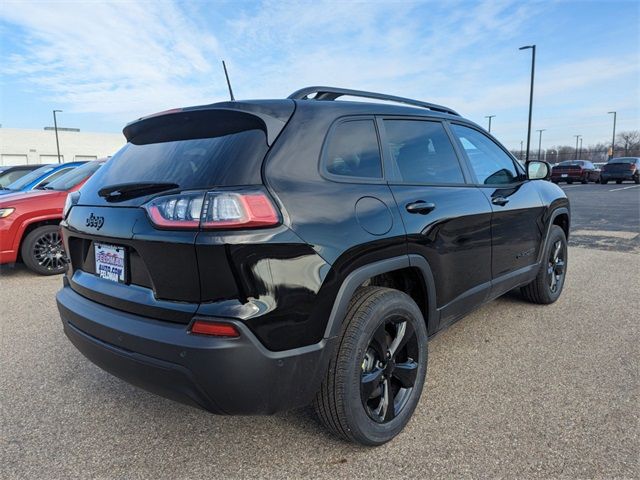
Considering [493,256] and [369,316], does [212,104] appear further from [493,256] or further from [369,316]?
[493,256]

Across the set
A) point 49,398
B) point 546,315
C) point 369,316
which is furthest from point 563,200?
point 49,398

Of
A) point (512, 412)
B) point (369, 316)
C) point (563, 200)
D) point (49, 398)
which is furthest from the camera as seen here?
point (563, 200)

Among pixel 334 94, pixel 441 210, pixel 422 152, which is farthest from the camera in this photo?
pixel 422 152

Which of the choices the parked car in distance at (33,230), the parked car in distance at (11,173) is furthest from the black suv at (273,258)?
the parked car in distance at (11,173)

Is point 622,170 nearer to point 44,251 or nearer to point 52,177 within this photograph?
point 52,177

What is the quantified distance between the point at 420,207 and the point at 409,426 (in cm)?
120

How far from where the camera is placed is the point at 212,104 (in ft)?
7.64

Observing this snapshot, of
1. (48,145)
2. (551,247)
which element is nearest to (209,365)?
(551,247)

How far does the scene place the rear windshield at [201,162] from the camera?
1969mm

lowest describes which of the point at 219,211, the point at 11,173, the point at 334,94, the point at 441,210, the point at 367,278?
the point at 367,278

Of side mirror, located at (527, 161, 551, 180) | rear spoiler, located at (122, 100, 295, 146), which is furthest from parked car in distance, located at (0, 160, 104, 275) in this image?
side mirror, located at (527, 161, 551, 180)

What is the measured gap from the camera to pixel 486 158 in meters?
3.62

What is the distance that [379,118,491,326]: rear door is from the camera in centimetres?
258

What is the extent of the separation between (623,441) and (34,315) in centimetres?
477
